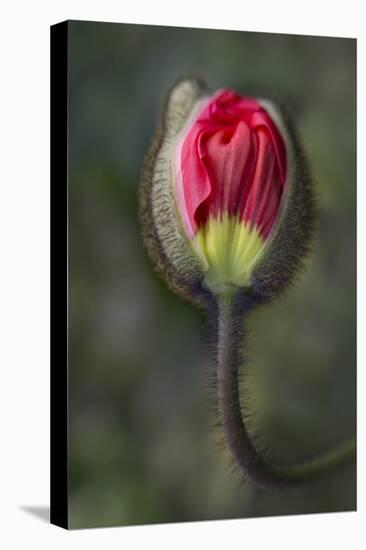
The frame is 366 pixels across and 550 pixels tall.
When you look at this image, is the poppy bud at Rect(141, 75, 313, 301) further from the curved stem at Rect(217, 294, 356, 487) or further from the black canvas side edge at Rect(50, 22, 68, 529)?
the black canvas side edge at Rect(50, 22, 68, 529)

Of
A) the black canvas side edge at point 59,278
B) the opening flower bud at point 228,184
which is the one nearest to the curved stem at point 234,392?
the opening flower bud at point 228,184

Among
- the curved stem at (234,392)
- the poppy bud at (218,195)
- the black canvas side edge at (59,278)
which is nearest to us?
the black canvas side edge at (59,278)

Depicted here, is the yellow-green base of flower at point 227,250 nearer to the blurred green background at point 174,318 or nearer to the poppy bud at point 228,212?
the poppy bud at point 228,212

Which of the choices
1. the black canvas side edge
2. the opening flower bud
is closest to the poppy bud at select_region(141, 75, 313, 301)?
the opening flower bud

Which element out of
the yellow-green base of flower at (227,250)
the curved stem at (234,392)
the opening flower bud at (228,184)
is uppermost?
the opening flower bud at (228,184)

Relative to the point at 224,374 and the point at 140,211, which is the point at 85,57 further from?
the point at 224,374

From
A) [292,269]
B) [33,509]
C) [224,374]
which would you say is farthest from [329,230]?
[33,509]

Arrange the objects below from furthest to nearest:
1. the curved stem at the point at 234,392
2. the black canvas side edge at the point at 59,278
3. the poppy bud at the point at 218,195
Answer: the curved stem at the point at 234,392
the poppy bud at the point at 218,195
the black canvas side edge at the point at 59,278

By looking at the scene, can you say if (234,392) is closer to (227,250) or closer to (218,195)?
(227,250)
